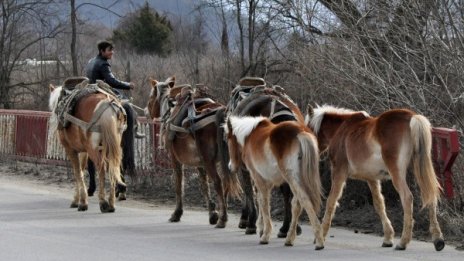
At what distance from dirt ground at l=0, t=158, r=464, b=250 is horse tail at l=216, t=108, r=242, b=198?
89 centimetres

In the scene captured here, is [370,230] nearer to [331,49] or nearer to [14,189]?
[331,49]

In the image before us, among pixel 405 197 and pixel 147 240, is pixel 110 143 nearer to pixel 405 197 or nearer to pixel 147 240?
pixel 147 240

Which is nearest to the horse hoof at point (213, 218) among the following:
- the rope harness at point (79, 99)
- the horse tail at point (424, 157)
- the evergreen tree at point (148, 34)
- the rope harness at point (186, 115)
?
the rope harness at point (186, 115)

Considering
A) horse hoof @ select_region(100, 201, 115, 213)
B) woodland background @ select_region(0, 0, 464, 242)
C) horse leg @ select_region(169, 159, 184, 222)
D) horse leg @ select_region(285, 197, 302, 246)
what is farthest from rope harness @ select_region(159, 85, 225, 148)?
horse leg @ select_region(285, 197, 302, 246)

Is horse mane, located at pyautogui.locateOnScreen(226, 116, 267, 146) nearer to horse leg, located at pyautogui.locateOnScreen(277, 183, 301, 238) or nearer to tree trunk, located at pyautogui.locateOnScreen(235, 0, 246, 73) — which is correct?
horse leg, located at pyautogui.locateOnScreen(277, 183, 301, 238)

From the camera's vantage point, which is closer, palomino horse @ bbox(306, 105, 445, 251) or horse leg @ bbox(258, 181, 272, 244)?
palomino horse @ bbox(306, 105, 445, 251)

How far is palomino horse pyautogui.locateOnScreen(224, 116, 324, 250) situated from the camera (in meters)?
9.50

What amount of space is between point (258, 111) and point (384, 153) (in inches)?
96.2

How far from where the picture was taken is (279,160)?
9734mm

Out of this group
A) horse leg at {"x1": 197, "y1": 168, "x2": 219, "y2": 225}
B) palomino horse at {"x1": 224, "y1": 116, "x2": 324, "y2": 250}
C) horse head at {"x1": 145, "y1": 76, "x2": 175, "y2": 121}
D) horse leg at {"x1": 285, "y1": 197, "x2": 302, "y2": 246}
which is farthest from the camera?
horse head at {"x1": 145, "y1": 76, "x2": 175, "y2": 121}

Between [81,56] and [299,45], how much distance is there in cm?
2301

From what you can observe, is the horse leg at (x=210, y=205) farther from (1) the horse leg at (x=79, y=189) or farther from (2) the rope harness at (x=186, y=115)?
(1) the horse leg at (x=79, y=189)

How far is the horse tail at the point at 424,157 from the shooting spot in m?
9.36

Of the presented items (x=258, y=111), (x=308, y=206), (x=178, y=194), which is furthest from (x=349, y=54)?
(x=308, y=206)
